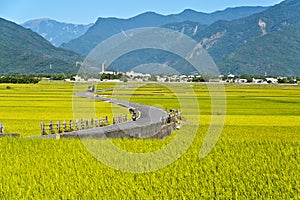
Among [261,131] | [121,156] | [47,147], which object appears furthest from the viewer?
[261,131]

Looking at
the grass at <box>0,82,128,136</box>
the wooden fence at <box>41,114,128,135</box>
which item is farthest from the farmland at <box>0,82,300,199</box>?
the grass at <box>0,82,128,136</box>

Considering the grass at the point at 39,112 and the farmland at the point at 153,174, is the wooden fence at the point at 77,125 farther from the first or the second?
the farmland at the point at 153,174

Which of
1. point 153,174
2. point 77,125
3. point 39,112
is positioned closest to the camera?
point 153,174

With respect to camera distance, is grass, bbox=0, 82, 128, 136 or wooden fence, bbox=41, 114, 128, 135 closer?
wooden fence, bbox=41, 114, 128, 135

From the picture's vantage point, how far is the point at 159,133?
21.1m

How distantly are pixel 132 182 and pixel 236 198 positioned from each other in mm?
2081

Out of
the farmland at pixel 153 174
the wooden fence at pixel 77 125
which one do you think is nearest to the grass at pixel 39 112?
the wooden fence at pixel 77 125

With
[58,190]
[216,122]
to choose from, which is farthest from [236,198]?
[216,122]

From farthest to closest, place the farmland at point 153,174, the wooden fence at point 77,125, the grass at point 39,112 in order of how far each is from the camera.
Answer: the grass at point 39,112
the wooden fence at point 77,125
the farmland at point 153,174

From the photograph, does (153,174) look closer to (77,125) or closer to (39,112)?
(77,125)

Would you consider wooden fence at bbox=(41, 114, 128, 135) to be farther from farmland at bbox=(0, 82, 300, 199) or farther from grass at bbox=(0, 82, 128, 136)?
farmland at bbox=(0, 82, 300, 199)

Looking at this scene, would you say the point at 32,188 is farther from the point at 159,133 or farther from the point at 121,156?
the point at 159,133

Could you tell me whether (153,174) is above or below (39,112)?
above

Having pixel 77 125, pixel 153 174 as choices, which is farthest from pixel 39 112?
pixel 153 174
